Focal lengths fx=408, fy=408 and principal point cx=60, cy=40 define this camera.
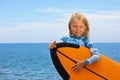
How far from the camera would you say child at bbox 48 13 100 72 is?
4479mm

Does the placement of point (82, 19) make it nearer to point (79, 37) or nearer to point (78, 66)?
point (79, 37)

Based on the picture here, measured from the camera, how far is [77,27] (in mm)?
4520

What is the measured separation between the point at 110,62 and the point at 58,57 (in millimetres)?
615

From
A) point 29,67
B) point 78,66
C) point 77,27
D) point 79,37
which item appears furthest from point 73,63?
point 29,67

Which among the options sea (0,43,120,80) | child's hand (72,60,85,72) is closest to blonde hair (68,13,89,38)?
child's hand (72,60,85,72)

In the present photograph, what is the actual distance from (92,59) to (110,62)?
302 millimetres

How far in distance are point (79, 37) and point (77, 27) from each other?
12 centimetres

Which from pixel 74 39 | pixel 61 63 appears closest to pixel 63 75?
pixel 61 63

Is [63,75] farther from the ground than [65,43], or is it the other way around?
[65,43]

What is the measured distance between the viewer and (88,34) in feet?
15.1

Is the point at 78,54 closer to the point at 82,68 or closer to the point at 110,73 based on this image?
the point at 82,68

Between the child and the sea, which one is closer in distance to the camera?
the child

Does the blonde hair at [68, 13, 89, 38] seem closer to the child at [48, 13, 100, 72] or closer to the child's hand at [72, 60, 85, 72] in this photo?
the child at [48, 13, 100, 72]

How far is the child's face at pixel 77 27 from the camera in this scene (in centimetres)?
451
